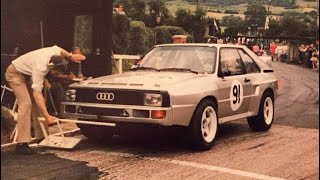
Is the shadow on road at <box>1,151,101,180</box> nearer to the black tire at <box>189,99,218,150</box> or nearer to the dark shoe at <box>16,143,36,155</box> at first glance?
the dark shoe at <box>16,143,36,155</box>

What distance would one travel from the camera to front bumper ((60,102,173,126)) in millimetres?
4500

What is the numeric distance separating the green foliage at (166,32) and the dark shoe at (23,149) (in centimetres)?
152

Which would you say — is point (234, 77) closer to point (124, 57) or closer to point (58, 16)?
point (124, 57)

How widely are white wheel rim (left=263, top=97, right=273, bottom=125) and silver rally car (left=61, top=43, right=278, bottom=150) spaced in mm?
422

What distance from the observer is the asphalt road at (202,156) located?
384 cm

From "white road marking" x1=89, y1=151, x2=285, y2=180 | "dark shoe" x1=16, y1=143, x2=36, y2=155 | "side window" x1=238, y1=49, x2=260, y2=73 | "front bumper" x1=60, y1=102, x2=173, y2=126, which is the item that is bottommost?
"white road marking" x1=89, y1=151, x2=285, y2=180

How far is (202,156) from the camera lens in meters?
4.72

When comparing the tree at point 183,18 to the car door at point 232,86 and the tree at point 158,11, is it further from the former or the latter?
the car door at point 232,86

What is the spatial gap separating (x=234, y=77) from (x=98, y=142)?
1324 mm

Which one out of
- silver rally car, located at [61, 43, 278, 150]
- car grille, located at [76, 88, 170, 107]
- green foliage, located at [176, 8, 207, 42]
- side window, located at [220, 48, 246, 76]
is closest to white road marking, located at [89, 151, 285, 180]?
silver rally car, located at [61, 43, 278, 150]

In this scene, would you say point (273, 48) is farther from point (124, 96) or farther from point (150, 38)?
point (124, 96)

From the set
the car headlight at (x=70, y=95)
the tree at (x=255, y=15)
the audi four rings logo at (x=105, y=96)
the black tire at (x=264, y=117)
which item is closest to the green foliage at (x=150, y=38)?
the tree at (x=255, y=15)

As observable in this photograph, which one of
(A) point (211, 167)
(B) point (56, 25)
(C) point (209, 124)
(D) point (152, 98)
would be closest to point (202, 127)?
(C) point (209, 124)

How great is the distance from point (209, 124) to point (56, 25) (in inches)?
103
